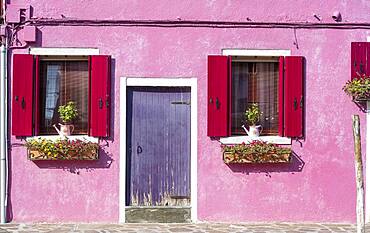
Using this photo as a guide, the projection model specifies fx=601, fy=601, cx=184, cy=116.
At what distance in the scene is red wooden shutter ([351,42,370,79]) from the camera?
1003 cm

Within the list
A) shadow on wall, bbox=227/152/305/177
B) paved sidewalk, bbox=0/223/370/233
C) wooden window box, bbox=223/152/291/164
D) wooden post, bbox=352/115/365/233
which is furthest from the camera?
shadow on wall, bbox=227/152/305/177

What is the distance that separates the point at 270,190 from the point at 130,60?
318cm

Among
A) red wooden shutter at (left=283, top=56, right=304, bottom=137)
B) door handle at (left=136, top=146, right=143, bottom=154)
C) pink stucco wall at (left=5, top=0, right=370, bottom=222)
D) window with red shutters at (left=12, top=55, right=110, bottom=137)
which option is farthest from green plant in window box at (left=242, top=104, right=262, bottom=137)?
window with red shutters at (left=12, top=55, right=110, bottom=137)

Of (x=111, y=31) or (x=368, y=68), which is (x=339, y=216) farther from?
(x=111, y=31)

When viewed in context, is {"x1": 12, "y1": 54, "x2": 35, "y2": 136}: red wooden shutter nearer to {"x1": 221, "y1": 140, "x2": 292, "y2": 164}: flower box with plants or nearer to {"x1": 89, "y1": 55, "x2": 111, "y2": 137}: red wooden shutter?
{"x1": 89, "y1": 55, "x2": 111, "y2": 137}: red wooden shutter

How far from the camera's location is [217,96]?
32.4 ft

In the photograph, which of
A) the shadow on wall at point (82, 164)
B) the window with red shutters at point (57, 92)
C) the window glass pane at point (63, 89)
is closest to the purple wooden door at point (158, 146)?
the shadow on wall at point (82, 164)

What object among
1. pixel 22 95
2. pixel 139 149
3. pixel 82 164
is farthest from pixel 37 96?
pixel 139 149

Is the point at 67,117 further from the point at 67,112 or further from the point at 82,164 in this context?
the point at 82,164

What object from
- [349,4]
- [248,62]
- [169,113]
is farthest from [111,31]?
[349,4]

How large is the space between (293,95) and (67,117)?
3.73m

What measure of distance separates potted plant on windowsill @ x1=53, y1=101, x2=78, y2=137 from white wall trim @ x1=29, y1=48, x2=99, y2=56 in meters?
0.82

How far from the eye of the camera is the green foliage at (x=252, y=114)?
9.98m

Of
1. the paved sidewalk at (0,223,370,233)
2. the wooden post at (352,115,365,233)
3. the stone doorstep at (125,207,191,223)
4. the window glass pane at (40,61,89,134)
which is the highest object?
the window glass pane at (40,61,89,134)
